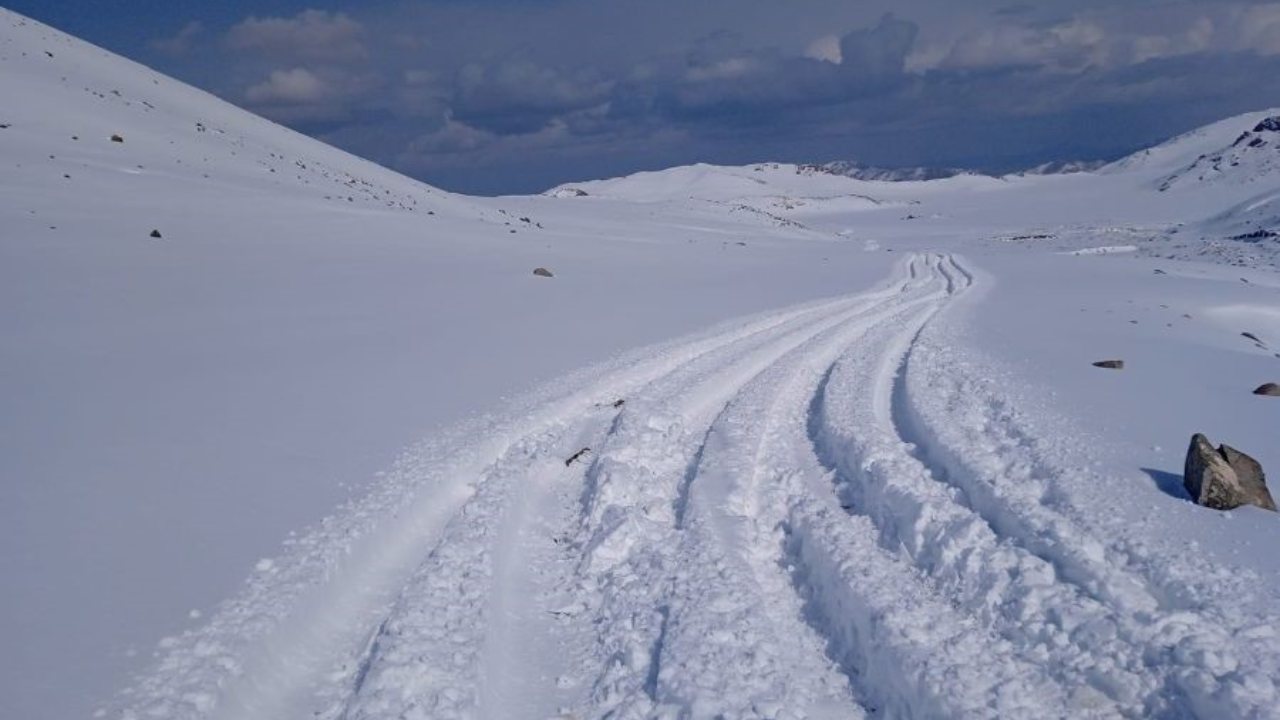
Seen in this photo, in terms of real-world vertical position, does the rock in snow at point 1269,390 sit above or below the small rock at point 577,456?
below

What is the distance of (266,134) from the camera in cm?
5278

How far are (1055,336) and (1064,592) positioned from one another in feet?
38.1

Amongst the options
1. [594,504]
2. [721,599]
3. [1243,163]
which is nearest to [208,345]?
[594,504]

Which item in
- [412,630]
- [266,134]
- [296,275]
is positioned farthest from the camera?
[266,134]

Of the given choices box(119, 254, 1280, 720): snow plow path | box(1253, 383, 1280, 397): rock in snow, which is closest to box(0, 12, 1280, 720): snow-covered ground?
box(119, 254, 1280, 720): snow plow path

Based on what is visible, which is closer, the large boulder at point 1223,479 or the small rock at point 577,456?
the large boulder at point 1223,479

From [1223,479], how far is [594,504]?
16.9 feet

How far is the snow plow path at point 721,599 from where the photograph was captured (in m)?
4.89

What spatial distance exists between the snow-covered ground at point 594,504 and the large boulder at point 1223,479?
0.18 m

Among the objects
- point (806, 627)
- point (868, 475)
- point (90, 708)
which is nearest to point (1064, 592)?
point (806, 627)

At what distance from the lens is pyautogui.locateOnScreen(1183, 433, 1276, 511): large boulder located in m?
6.99

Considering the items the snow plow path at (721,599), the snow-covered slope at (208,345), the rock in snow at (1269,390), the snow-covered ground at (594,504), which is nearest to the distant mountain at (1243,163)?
the snow-covered slope at (208,345)

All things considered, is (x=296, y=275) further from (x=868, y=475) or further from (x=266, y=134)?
(x=266, y=134)

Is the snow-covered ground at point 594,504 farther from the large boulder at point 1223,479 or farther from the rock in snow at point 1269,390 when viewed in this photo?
the rock in snow at point 1269,390
